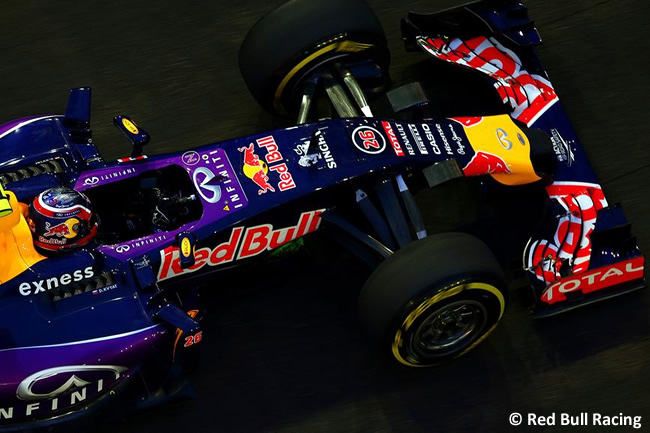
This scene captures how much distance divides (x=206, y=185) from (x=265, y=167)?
353 millimetres

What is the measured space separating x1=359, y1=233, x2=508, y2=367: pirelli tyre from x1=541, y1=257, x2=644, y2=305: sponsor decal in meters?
0.40

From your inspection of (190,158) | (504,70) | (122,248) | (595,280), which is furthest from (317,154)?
(595,280)

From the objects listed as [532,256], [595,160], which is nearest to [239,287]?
[532,256]

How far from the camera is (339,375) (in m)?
6.31

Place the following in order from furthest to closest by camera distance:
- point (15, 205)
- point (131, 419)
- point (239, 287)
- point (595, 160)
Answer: point (595, 160), point (239, 287), point (131, 419), point (15, 205)

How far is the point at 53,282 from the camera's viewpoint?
557 centimetres

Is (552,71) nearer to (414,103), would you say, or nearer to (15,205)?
(414,103)

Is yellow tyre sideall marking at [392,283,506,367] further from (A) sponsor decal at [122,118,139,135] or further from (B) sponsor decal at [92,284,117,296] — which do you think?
(A) sponsor decal at [122,118,139,135]

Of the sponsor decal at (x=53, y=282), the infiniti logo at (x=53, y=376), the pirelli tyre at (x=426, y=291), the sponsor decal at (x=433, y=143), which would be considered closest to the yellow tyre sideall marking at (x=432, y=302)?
the pirelli tyre at (x=426, y=291)

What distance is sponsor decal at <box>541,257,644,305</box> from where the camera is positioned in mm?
6246

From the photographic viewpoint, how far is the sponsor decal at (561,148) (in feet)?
21.6

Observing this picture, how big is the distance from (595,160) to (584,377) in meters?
1.61

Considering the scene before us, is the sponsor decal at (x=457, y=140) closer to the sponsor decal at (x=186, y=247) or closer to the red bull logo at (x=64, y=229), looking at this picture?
the sponsor decal at (x=186, y=247)

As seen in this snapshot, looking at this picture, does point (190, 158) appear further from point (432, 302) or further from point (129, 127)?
point (432, 302)
